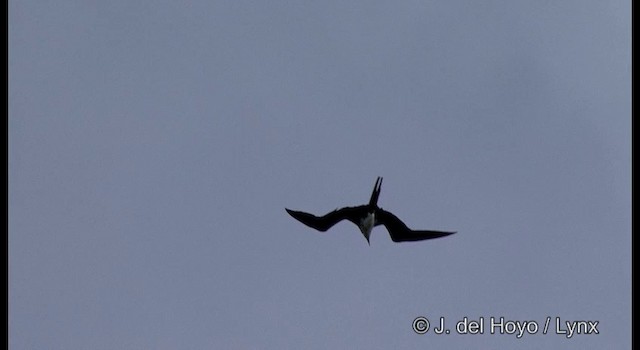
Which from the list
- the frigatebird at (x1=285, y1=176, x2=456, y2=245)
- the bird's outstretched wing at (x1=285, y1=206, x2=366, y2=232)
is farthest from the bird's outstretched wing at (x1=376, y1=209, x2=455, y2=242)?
the bird's outstretched wing at (x1=285, y1=206, x2=366, y2=232)

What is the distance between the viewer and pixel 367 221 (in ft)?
91.9

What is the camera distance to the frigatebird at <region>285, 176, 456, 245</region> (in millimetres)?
27875

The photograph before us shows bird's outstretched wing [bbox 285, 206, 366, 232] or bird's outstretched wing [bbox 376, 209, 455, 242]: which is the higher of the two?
bird's outstretched wing [bbox 285, 206, 366, 232]

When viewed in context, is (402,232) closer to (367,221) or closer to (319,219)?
(367,221)

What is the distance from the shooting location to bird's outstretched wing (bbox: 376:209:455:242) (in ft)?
93.4

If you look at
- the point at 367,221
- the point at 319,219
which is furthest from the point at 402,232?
the point at 319,219

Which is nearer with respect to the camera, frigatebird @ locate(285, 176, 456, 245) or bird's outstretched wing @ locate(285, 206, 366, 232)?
frigatebird @ locate(285, 176, 456, 245)

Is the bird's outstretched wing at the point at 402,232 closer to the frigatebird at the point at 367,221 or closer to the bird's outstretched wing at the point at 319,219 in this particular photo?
the frigatebird at the point at 367,221

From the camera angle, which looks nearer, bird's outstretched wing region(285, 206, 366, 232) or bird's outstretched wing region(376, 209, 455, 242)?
bird's outstretched wing region(376, 209, 455, 242)

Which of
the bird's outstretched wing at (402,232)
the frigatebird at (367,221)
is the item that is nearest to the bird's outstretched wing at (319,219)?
the frigatebird at (367,221)

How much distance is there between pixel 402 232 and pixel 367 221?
6.07ft

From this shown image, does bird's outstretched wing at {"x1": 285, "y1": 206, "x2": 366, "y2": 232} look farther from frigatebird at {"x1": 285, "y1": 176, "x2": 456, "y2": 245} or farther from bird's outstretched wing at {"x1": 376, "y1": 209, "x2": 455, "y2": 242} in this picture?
bird's outstretched wing at {"x1": 376, "y1": 209, "x2": 455, "y2": 242}
